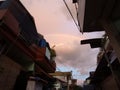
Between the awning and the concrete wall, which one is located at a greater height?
the awning

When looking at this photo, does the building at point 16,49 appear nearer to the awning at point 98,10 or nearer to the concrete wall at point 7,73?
the concrete wall at point 7,73

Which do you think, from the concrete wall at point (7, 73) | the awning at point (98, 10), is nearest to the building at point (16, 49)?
the concrete wall at point (7, 73)

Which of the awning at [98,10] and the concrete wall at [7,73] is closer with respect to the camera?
the awning at [98,10]

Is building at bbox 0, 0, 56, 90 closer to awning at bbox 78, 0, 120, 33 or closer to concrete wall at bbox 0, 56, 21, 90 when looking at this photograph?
concrete wall at bbox 0, 56, 21, 90

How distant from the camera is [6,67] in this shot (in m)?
7.19

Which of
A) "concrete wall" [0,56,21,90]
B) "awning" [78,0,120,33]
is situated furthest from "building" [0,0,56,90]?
"awning" [78,0,120,33]

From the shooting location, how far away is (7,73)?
24.0ft

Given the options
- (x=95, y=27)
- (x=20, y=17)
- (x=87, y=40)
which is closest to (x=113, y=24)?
(x=95, y=27)

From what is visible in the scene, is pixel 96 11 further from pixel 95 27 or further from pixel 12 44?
pixel 12 44

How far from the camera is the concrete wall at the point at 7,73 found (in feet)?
22.7

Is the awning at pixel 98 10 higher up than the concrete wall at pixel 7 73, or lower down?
higher up

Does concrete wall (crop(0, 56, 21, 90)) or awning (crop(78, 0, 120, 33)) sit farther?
concrete wall (crop(0, 56, 21, 90))

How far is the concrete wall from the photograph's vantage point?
6910 millimetres

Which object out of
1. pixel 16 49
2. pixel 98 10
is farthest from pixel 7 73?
pixel 98 10
